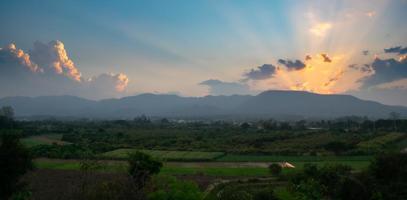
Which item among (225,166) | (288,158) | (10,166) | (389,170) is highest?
(10,166)

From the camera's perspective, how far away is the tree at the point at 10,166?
24.7 m

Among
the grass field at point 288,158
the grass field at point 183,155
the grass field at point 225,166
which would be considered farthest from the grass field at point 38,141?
the grass field at point 288,158

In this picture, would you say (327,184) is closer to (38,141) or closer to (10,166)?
(10,166)

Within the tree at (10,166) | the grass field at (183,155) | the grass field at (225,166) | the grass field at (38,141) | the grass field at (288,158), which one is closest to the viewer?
the tree at (10,166)

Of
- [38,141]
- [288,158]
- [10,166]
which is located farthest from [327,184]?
[38,141]

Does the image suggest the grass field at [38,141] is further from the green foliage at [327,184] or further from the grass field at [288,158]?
the green foliage at [327,184]

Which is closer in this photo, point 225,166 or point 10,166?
point 10,166

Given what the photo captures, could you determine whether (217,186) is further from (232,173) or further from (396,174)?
(396,174)

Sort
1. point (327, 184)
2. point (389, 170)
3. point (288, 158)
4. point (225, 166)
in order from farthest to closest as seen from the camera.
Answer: point (288, 158), point (225, 166), point (327, 184), point (389, 170)

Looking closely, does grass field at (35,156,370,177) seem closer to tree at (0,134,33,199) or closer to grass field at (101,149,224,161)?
grass field at (101,149,224,161)

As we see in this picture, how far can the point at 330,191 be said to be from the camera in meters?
30.7

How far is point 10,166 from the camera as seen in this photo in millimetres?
24969

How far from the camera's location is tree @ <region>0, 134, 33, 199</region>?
24703mm

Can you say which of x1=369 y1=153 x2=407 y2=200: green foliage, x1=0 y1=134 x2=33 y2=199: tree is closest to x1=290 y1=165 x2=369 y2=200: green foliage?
x1=369 y1=153 x2=407 y2=200: green foliage
